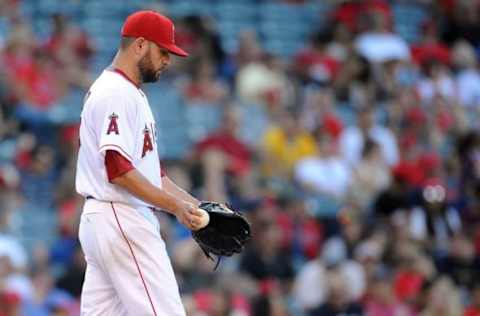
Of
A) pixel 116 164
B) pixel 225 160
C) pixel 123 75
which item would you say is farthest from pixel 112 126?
pixel 225 160

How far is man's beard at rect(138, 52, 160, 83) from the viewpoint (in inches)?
247

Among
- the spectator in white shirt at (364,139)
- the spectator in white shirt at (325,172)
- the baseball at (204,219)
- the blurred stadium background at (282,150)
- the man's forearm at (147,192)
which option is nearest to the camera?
the man's forearm at (147,192)

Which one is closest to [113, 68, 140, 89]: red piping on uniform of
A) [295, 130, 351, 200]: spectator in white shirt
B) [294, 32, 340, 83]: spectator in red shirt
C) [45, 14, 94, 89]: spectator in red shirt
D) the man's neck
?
the man's neck

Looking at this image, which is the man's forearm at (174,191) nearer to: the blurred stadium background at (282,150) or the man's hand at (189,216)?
the man's hand at (189,216)

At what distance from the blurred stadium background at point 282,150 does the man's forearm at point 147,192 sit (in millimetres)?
4116

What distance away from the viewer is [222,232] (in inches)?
255

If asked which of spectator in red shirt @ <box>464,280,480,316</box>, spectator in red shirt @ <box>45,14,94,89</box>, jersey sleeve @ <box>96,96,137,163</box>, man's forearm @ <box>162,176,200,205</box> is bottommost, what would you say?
spectator in red shirt @ <box>464,280,480,316</box>

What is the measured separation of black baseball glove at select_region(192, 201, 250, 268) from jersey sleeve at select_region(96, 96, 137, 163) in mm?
480

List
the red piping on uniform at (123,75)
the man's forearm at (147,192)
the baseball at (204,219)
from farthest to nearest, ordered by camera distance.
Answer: the red piping on uniform at (123,75) → the baseball at (204,219) → the man's forearm at (147,192)

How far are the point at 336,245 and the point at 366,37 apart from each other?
148 inches

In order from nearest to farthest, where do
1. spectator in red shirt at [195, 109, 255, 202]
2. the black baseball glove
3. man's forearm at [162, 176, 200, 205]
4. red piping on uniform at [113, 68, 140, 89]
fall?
1. red piping on uniform at [113, 68, 140, 89]
2. the black baseball glove
3. man's forearm at [162, 176, 200, 205]
4. spectator in red shirt at [195, 109, 255, 202]

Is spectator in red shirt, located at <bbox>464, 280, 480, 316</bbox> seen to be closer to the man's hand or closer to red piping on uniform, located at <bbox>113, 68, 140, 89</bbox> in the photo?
the man's hand

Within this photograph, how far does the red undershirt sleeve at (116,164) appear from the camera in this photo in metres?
6.11

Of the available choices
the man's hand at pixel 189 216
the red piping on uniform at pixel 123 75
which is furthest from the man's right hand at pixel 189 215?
the red piping on uniform at pixel 123 75
